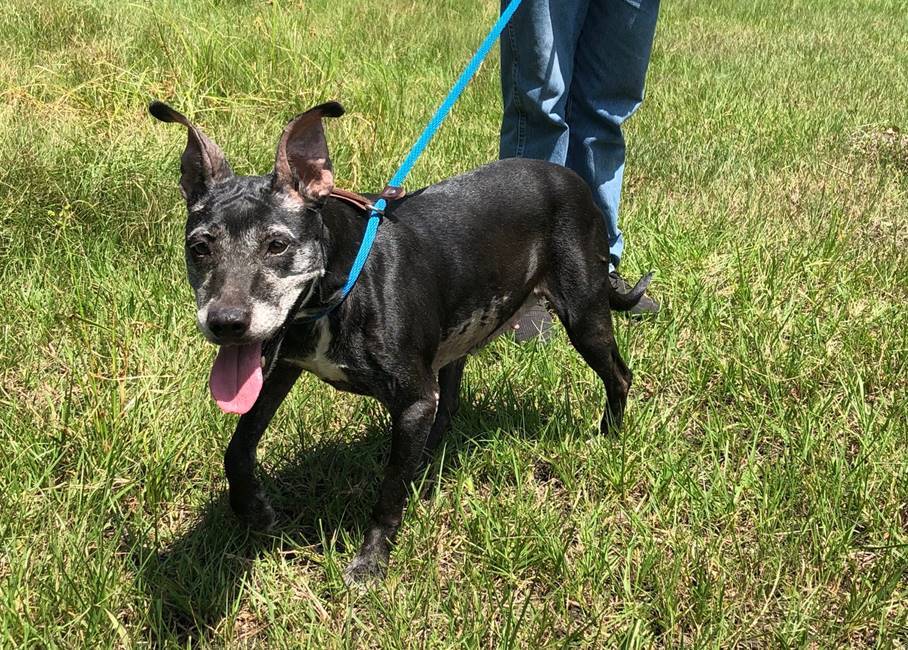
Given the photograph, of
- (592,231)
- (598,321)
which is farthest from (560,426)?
(592,231)

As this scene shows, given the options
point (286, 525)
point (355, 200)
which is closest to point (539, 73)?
point (355, 200)

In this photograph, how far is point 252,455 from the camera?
293cm

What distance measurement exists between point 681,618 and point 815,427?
1.18 metres

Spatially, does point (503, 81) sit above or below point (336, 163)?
above

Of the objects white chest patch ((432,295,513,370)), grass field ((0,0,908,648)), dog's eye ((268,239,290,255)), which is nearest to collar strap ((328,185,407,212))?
dog's eye ((268,239,290,255))

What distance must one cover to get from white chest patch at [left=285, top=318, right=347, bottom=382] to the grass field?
1.95 ft

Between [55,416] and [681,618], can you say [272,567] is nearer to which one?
[55,416]

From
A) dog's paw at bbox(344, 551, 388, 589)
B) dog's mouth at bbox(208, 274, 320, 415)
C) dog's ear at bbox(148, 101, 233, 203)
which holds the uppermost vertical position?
dog's ear at bbox(148, 101, 233, 203)

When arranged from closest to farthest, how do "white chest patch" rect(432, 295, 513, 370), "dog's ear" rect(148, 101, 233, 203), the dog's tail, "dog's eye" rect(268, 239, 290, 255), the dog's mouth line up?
the dog's mouth < "dog's eye" rect(268, 239, 290, 255) < "dog's ear" rect(148, 101, 233, 203) < "white chest patch" rect(432, 295, 513, 370) < the dog's tail

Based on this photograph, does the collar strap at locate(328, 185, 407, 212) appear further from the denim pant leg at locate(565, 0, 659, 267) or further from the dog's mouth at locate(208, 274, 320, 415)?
the denim pant leg at locate(565, 0, 659, 267)

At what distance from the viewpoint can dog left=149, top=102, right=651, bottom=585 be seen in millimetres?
2379

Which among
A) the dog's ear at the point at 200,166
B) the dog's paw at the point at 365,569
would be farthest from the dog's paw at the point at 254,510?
the dog's ear at the point at 200,166

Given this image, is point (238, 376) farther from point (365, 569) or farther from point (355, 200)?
point (365, 569)

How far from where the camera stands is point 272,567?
291cm
